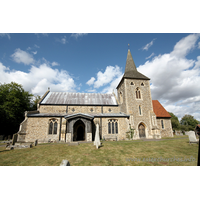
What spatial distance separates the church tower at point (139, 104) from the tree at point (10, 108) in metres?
25.7

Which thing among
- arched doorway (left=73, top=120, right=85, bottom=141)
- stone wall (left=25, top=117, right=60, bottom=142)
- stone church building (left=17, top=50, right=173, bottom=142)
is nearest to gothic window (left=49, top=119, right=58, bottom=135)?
stone church building (left=17, top=50, right=173, bottom=142)

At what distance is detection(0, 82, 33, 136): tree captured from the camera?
2292cm

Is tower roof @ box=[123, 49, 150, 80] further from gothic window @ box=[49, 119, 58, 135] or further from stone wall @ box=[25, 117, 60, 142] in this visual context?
stone wall @ box=[25, 117, 60, 142]

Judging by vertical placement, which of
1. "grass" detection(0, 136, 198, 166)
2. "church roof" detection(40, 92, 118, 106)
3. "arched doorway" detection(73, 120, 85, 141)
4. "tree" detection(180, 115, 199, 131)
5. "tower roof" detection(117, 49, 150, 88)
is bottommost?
"grass" detection(0, 136, 198, 166)

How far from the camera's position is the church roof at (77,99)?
20.4 metres

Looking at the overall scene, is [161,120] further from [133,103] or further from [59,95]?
[59,95]

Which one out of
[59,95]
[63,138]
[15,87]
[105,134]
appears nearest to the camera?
[63,138]

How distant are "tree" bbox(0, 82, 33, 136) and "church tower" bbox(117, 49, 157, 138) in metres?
25.7

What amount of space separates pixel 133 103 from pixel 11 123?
29.3 metres

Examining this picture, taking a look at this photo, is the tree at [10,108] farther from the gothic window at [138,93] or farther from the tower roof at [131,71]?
the gothic window at [138,93]

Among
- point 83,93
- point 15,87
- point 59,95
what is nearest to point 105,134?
point 83,93

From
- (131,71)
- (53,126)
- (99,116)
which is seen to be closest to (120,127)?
(99,116)

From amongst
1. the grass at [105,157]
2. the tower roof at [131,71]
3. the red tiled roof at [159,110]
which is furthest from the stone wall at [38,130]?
the red tiled roof at [159,110]

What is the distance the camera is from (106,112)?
68.1 feet
